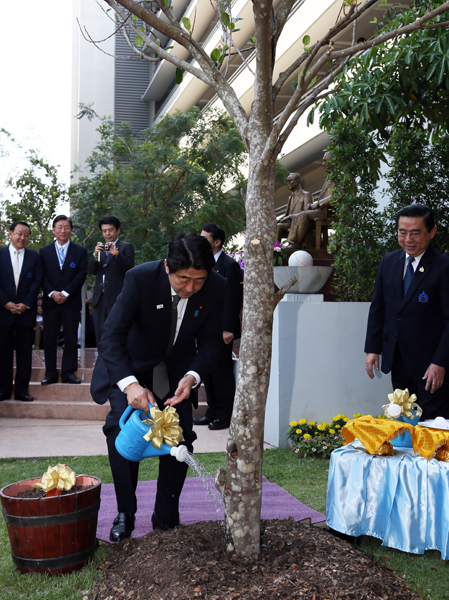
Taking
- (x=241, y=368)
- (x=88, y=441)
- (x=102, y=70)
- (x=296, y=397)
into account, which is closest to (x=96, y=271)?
(x=88, y=441)

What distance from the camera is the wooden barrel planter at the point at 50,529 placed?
7.95 feet

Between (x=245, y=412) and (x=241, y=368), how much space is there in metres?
0.18

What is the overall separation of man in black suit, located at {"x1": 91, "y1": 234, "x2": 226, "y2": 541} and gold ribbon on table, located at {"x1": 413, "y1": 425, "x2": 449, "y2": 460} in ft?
3.49

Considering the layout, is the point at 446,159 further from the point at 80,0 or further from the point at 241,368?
the point at 80,0

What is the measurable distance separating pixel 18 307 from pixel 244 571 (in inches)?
177

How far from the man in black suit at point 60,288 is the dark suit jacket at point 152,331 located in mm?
3547

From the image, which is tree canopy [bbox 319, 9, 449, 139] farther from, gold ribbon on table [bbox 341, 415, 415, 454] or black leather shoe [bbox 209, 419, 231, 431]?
black leather shoe [bbox 209, 419, 231, 431]

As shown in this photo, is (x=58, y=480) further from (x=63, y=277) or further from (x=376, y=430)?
(x=63, y=277)

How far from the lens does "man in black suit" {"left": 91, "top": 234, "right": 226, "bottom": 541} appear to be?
2787 mm

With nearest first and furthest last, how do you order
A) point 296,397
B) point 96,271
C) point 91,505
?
point 91,505 < point 296,397 < point 96,271

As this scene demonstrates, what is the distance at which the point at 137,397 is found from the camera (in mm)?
2533

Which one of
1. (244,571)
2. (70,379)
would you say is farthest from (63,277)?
(244,571)

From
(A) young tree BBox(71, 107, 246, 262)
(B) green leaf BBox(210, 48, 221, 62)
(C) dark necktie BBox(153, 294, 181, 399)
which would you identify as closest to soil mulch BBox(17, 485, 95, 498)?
(C) dark necktie BBox(153, 294, 181, 399)

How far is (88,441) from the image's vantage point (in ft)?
16.7
